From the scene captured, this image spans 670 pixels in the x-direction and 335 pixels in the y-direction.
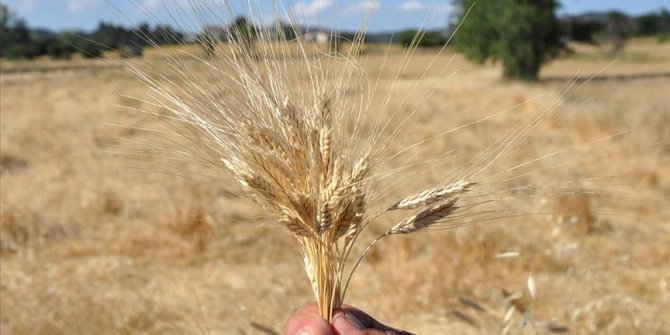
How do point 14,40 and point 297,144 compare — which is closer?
point 297,144

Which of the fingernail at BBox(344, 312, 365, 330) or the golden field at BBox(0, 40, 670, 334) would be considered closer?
the fingernail at BBox(344, 312, 365, 330)

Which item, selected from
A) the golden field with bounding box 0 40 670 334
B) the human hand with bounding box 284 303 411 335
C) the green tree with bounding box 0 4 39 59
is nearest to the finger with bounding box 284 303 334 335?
the human hand with bounding box 284 303 411 335

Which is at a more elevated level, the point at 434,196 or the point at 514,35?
the point at 434,196

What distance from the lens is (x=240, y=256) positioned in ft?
13.4

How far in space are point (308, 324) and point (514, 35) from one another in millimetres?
33040

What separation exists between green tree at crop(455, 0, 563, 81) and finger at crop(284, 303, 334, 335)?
103 feet

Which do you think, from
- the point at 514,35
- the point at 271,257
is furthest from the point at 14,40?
the point at 514,35

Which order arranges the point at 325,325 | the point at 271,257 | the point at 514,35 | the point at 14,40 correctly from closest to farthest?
the point at 325,325
the point at 271,257
the point at 14,40
the point at 514,35

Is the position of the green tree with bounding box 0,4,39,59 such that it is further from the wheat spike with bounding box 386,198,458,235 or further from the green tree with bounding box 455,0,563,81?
the green tree with bounding box 455,0,563,81

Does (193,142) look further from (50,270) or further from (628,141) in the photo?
(628,141)

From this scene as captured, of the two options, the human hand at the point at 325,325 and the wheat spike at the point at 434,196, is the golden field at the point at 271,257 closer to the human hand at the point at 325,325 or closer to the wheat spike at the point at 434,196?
the wheat spike at the point at 434,196

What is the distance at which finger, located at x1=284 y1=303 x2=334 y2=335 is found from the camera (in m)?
1.14

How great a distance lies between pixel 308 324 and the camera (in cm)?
116

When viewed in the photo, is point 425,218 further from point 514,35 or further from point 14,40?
point 514,35
